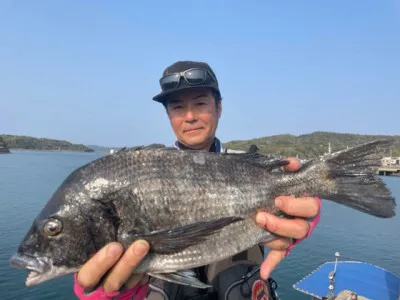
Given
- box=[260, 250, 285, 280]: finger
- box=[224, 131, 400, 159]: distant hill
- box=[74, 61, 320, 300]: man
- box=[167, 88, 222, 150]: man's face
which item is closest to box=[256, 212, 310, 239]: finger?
box=[74, 61, 320, 300]: man

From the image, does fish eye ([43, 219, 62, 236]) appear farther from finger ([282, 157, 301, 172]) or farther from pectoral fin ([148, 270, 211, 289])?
finger ([282, 157, 301, 172])

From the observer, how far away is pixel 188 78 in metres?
4.96

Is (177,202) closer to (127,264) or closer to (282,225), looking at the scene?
(127,264)

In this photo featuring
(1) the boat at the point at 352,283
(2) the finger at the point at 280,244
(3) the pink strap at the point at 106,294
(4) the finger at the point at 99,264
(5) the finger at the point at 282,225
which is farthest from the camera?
(1) the boat at the point at 352,283

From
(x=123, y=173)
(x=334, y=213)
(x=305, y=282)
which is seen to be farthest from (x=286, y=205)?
(x=334, y=213)

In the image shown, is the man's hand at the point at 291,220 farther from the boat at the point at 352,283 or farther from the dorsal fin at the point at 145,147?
the boat at the point at 352,283

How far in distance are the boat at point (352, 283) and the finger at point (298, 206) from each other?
39.4ft

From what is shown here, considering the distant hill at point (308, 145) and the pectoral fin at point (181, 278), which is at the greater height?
the distant hill at point (308, 145)

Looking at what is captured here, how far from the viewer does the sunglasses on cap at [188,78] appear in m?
4.93

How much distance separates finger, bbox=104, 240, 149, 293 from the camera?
2.90m

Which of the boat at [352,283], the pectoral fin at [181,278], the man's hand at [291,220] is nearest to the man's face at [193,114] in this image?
the man's hand at [291,220]

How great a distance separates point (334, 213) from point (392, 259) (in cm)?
1851

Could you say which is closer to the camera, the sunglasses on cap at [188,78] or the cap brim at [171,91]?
the cap brim at [171,91]

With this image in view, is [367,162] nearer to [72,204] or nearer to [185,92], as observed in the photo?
[185,92]
